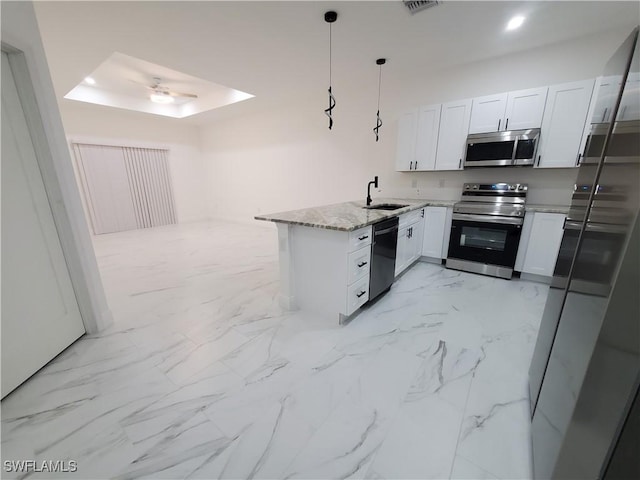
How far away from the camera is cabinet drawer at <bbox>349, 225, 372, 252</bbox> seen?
2.11 meters

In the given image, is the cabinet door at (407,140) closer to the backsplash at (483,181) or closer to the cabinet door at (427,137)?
the cabinet door at (427,137)

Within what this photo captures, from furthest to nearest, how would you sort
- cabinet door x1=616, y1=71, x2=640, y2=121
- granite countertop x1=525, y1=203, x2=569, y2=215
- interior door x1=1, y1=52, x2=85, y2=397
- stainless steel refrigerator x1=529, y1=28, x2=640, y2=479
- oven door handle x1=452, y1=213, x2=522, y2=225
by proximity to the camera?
oven door handle x1=452, y1=213, x2=522, y2=225 → granite countertop x1=525, y1=203, x2=569, y2=215 → interior door x1=1, y1=52, x2=85, y2=397 → cabinet door x1=616, y1=71, x2=640, y2=121 → stainless steel refrigerator x1=529, y1=28, x2=640, y2=479

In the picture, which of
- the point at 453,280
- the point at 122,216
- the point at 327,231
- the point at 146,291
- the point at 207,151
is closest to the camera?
the point at 327,231

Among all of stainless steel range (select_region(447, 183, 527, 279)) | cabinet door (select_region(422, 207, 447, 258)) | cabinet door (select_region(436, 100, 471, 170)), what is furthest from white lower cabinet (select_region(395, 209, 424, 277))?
cabinet door (select_region(436, 100, 471, 170))

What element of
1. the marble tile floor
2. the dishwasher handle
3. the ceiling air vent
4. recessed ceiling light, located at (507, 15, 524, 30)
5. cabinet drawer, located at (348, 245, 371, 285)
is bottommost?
the marble tile floor

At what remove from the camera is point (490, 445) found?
127 cm

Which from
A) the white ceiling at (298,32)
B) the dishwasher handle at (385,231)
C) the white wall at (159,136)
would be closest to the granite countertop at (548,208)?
the dishwasher handle at (385,231)

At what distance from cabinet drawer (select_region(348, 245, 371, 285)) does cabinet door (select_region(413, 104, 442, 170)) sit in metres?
2.11

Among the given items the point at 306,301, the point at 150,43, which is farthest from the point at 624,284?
the point at 150,43

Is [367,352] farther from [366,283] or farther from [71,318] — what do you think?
[71,318]

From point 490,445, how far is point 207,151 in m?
8.19

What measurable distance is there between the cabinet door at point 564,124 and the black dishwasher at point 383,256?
6.77ft

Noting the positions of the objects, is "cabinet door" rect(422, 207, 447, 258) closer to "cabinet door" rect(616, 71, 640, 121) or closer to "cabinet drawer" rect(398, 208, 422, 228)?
"cabinet drawer" rect(398, 208, 422, 228)

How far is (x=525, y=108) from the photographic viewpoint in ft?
9.87
